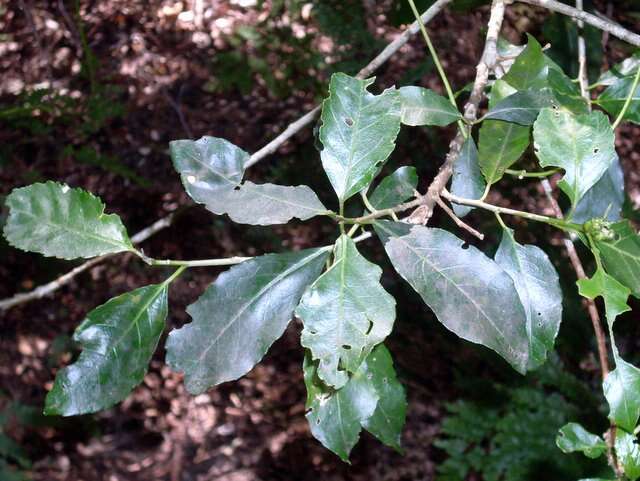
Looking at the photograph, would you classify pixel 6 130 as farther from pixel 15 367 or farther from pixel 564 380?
pixel 564 380

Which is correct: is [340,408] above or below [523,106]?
below

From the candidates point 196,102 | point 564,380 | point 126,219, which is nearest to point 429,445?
point 564,380

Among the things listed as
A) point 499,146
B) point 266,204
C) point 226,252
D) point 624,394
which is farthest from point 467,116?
point 226,252

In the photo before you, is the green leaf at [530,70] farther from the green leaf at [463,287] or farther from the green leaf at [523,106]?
the green leaf at [463,287]

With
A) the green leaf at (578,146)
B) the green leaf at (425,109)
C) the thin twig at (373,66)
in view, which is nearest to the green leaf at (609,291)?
the green leaf at (578,146)

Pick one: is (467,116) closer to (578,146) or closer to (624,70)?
(578,146)

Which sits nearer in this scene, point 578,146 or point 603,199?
point 578,146
